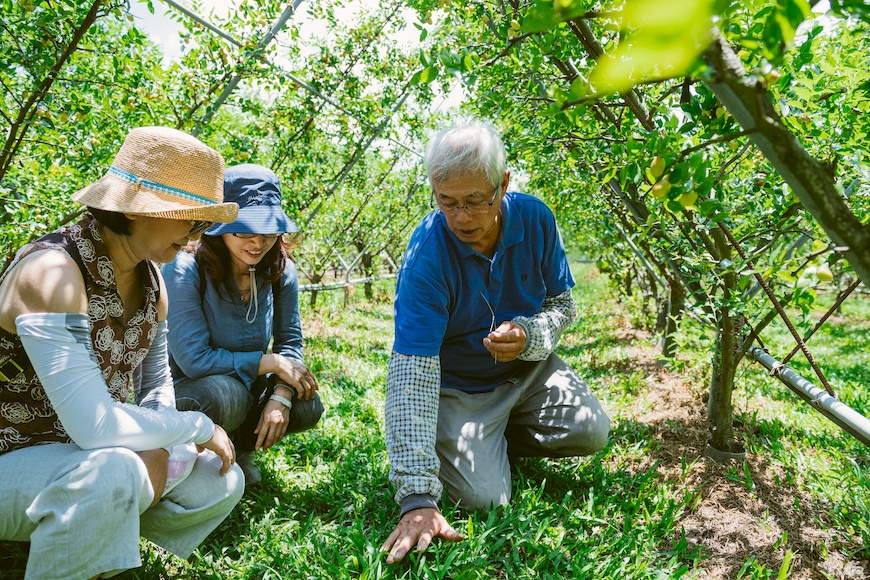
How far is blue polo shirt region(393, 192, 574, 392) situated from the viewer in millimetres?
2119

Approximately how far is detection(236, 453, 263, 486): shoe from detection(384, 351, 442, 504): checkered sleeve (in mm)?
601

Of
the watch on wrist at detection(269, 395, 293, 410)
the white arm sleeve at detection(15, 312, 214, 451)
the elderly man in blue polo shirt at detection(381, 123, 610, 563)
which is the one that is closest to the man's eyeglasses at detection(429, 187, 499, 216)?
the elderly man in blue polo shirt at detection(381, 123, 610, 563)

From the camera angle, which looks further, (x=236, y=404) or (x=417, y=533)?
(x=236, y=404)

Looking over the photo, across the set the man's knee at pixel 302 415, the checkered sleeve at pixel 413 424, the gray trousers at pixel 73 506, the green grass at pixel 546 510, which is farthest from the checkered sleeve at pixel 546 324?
the gray trousers at pixel 73 506

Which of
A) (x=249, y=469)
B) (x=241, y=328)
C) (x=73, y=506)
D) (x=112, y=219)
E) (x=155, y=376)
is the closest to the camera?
(x=73, y=506)

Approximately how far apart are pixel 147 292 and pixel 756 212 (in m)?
2.25

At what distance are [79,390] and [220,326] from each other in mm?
966

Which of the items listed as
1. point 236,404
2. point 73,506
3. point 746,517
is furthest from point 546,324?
point 73,506

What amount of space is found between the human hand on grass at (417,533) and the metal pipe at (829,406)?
1155 mm

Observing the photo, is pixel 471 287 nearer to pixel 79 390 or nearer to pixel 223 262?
pixel 223 262

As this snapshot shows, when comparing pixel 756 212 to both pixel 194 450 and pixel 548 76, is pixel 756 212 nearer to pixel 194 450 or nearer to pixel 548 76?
pixel 548 76

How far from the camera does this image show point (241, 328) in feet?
7.63

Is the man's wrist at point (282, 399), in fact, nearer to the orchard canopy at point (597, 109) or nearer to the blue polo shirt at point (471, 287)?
the blue polo shirt at point (471, 287)

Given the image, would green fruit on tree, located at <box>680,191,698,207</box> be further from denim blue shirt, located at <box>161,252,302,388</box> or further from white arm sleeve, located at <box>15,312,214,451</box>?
denim blue shirt, located at <box>161,252,302,388</box>
